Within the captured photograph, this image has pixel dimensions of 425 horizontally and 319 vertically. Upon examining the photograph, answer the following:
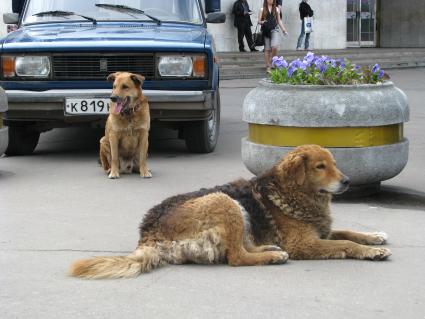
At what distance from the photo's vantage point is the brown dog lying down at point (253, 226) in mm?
5195

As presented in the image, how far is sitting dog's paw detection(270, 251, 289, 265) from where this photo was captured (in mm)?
5383

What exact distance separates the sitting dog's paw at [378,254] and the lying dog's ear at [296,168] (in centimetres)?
63

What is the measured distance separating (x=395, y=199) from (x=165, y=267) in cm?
320

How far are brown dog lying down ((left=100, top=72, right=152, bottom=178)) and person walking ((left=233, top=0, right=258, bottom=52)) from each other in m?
17.3

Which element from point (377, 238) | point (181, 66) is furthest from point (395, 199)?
point (181, 66)

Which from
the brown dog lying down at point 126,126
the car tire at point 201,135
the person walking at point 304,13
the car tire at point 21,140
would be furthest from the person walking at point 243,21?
the brown dog lying down at point 126,126

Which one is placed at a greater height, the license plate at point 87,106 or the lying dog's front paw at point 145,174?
the license plate at point 87,106

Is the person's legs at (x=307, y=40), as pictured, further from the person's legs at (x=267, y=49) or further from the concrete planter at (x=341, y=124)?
the concrete planter at (x=341, y=124)

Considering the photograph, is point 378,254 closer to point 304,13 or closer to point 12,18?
point 12,18

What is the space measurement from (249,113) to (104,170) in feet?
7.30

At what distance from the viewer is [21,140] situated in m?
10.5

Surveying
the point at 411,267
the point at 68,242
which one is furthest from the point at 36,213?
the point at 411,267

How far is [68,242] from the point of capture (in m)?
6.20

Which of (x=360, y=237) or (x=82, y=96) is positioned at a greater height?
(x=82, y=96)
